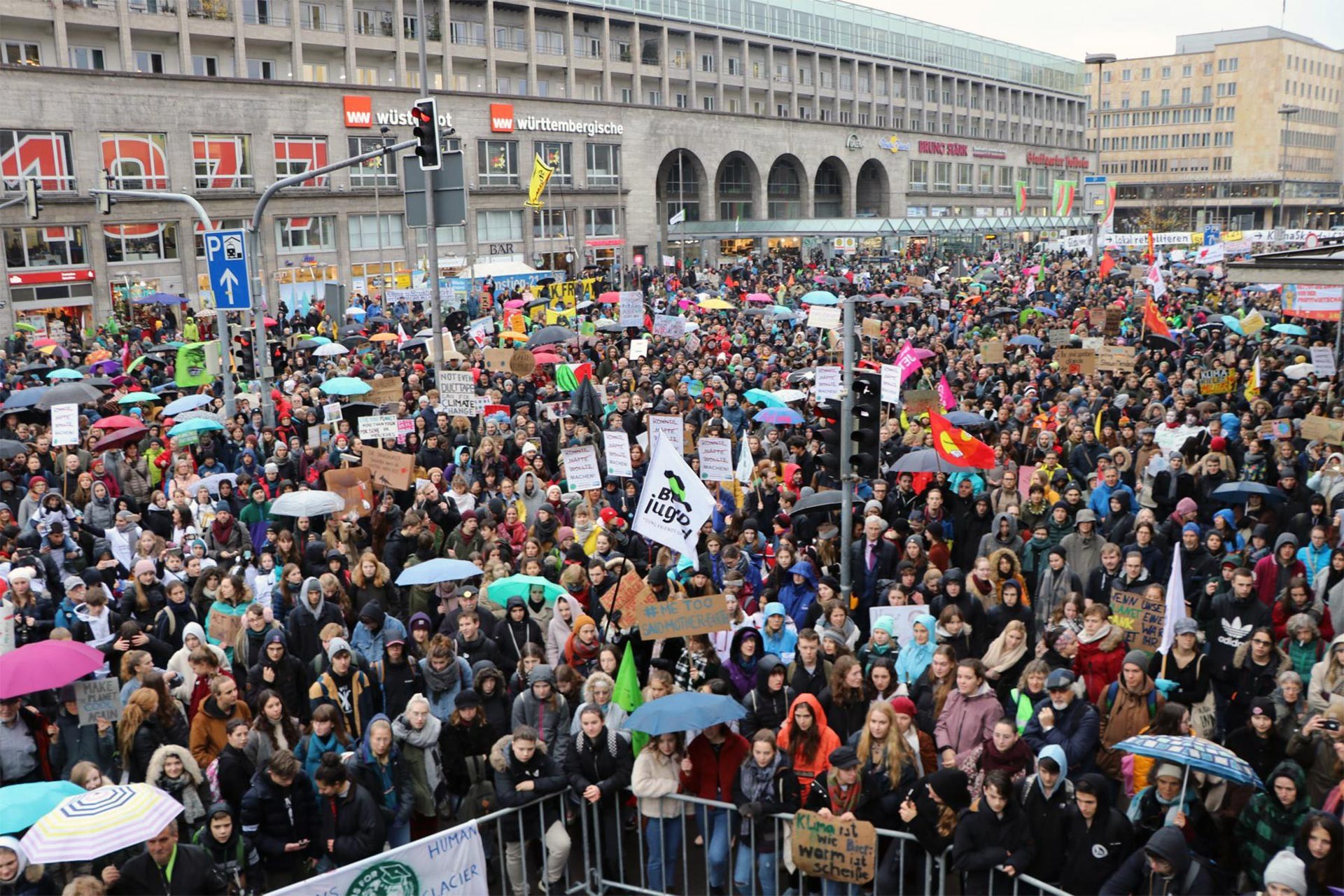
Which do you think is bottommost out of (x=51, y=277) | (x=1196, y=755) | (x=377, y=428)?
(x=1196, y=755)

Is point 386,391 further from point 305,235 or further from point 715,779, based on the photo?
point 305,235

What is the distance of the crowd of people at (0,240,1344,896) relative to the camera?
641 cm

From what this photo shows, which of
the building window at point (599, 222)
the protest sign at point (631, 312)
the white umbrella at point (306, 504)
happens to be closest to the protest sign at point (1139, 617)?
the white umbrella at point (306, 504)

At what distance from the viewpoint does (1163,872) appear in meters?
5.73

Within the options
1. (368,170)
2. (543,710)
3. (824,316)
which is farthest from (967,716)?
(368,170)

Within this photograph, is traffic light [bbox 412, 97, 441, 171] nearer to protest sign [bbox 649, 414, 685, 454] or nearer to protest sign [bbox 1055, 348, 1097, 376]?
protest sign [bbox 649, 414, 685, 454]

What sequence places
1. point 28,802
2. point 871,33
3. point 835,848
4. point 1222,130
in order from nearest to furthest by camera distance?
point 28,802 → point 835,848 → point 871,33 → point 1222,130

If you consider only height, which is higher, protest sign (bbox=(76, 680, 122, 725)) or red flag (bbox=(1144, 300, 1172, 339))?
red flag (bbox=(1144, 300, 1172, 339))

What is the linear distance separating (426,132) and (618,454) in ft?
18.9

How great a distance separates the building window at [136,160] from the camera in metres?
43.4

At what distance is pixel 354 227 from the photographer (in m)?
52.9

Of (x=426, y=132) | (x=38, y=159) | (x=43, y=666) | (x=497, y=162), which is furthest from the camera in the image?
(x=497, y=162)

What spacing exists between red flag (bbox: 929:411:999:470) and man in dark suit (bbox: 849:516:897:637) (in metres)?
1.90

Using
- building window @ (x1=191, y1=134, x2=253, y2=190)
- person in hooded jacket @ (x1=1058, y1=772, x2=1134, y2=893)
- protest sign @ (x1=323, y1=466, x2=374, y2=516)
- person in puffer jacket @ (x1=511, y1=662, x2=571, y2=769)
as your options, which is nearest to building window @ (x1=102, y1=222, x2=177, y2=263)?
building window @ (x1=191, y1=134, x2=253, y2=190)
